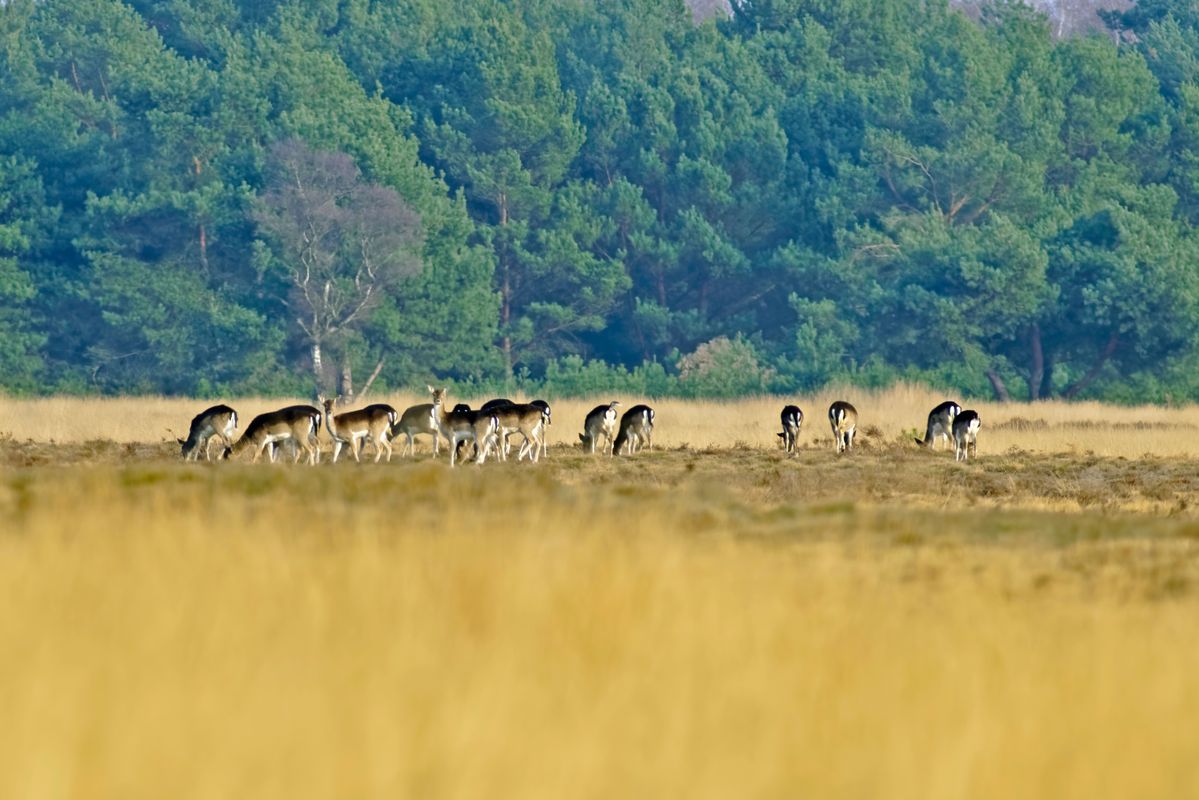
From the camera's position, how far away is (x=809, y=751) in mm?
8328

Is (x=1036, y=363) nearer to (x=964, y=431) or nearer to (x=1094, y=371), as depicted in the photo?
(x=1094, y=371)

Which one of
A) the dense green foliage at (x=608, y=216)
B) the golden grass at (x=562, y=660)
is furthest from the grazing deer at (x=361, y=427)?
the dense green foliage at (x=608, y=216)

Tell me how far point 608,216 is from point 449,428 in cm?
4576

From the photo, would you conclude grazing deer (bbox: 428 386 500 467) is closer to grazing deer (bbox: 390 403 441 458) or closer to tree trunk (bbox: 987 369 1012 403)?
grazing deer (bbox: 390 403 441 458)

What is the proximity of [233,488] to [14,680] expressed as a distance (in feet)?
27.2

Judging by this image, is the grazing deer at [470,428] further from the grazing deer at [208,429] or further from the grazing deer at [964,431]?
the grazing deer at [964,431]

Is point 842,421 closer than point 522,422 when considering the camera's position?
No

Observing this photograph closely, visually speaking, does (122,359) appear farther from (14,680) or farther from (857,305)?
(14,680)

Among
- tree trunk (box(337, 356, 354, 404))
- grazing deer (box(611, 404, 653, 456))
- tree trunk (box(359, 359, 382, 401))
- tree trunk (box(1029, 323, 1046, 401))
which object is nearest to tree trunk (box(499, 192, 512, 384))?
tree trunk (box(359, 359, 382, 401))

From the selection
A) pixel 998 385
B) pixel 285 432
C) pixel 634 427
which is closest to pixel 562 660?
pixel 285 432

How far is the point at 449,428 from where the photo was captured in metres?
31.7

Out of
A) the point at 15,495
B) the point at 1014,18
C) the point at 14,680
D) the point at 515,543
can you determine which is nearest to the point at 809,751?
the point at 14,680

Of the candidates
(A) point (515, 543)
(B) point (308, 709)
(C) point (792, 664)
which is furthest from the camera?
(A) point (515, 543)

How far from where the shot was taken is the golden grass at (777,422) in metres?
39.0
